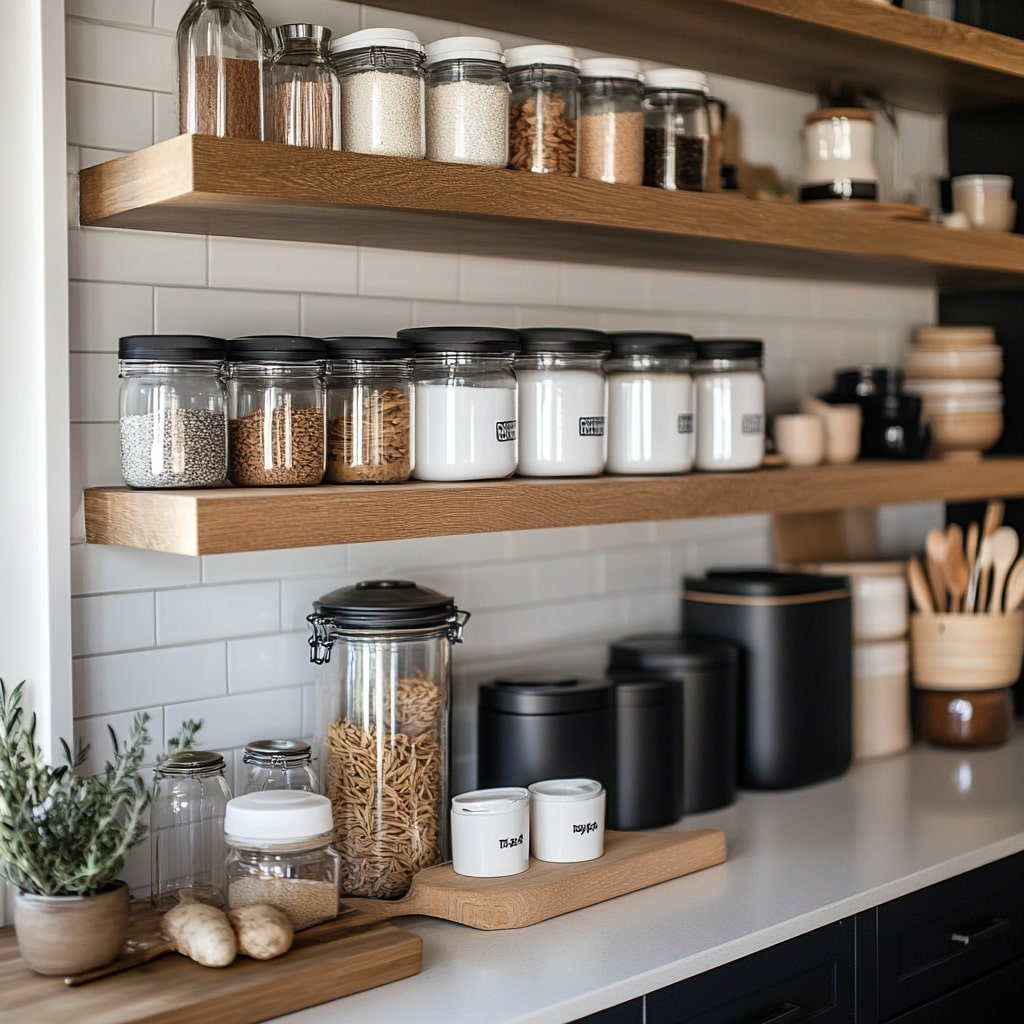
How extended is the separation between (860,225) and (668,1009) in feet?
4.23

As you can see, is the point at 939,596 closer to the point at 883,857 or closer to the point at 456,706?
the point at 883,857

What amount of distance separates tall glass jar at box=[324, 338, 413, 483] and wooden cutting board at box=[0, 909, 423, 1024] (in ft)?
1.85

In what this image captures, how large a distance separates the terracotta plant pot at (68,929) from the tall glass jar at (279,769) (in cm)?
31

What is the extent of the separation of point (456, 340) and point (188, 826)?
2.34ft

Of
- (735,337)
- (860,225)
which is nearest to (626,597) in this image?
(735,337)

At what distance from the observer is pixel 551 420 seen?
1939mm

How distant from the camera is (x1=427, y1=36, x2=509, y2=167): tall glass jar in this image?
5.89ft

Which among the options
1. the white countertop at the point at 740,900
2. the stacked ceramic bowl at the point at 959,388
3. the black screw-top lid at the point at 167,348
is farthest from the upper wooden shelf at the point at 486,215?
the white countertop at the point at 740,900

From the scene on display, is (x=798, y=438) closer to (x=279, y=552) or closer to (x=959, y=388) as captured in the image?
(x=959, y=388)

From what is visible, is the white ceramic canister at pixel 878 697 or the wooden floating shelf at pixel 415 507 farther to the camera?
the white ceramic canister at pixel 878 697

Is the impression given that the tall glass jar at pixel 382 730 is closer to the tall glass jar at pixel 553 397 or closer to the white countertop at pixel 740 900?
the white countertop at pixel 740 900

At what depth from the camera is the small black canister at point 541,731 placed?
79.3 inches

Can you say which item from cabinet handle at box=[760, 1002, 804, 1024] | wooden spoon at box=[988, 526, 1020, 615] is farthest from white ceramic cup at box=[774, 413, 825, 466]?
cabinet handle at box=[760, 1002, 804, 1024]

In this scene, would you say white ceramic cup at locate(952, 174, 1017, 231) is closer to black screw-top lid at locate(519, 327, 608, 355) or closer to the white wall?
the white wall
